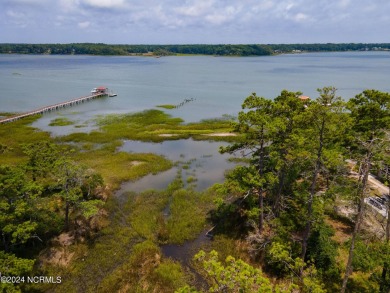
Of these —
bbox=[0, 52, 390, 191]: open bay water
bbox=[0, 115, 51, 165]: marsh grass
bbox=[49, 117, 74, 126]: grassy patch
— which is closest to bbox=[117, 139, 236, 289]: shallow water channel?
bbox=[0, 52, 390, 191]: open bay water

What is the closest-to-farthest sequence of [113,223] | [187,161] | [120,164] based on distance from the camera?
1. [113,223]
2. [120,164]
3. [187,161]

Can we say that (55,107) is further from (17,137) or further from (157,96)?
(157,96)

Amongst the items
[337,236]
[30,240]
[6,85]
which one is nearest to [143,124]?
[30,240]

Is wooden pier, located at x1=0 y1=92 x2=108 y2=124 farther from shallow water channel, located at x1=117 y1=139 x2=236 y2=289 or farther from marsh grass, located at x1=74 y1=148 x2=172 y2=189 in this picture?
shallow water channel, located at x1=117 y1=139 x2=236 y2=289

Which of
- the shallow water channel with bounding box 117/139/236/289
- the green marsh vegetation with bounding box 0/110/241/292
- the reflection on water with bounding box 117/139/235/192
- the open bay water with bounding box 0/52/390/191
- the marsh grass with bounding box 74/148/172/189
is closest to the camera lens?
the green marsh vegetation with bounding box 0/110/241/292

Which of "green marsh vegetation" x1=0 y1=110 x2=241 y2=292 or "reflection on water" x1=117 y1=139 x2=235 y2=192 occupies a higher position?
"green marsh vegetation" x1=0 y1=110 x2=241 y2=292

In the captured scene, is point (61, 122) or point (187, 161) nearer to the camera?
point (187, 161)

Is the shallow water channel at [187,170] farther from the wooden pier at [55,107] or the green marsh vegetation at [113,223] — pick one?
the wooden pier at [55,107]

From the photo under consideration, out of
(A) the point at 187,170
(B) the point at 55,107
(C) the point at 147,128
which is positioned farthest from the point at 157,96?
(A) the point at 187,170

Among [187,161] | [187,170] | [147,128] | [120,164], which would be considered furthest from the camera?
[147,128]

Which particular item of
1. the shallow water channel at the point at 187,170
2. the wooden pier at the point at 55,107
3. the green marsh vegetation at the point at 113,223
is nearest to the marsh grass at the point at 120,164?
the green marsh vegetation at the point at 113,223
